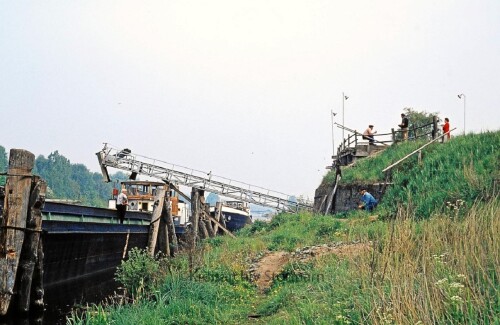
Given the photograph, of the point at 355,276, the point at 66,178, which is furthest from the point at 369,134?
the point at 66,178

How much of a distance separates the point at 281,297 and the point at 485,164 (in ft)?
34.4

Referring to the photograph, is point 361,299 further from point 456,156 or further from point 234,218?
point 234,218

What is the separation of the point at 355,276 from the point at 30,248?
175 inches

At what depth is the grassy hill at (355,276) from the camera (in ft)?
14.7

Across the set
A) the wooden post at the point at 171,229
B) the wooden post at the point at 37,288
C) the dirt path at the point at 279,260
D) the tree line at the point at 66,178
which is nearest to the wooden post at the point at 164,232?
the wooden post at the point at 171,229

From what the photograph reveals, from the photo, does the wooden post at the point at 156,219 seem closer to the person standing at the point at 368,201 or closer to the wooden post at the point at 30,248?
the wooden post at the point at 30,248

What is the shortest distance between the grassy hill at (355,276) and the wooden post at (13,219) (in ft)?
3.47

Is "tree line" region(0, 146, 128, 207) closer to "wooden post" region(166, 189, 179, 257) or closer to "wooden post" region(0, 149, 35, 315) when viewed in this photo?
"wooden post" region(166, 189, 179, 257)

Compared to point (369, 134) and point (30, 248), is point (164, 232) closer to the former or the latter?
point (30, 248)

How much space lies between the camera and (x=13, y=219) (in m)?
6.92

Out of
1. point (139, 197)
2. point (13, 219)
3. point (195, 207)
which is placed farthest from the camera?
point (139, 197)

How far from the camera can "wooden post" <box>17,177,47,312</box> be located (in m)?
7.12

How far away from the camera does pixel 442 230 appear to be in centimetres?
654

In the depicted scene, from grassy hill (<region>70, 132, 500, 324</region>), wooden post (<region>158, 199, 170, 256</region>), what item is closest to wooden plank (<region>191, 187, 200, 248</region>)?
wooden post (<region>158, 199, 170, 256</region>)
